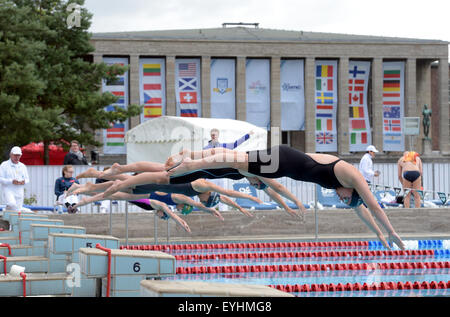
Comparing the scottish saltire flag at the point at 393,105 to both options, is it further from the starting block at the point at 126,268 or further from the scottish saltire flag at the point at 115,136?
the starting block at the point at 126,268

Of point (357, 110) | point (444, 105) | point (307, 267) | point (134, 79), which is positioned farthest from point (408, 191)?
point (444, 105)

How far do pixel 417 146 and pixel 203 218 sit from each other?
34.8m

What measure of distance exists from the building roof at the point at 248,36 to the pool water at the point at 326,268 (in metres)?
32.3

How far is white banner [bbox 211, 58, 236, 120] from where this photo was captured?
139 ft

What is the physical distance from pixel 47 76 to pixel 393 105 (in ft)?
82.2

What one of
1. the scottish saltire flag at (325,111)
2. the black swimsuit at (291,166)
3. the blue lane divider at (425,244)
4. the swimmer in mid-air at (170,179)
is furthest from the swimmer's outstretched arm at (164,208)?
the scottish saltire flag at (325,111)

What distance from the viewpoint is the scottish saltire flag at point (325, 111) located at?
143 ft

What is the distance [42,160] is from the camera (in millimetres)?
33562

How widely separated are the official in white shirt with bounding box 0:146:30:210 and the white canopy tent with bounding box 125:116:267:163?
21.5ft

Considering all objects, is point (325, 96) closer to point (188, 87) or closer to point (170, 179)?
point (188, 87)

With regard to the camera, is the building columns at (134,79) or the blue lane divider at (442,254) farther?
the building columns at (134,79)

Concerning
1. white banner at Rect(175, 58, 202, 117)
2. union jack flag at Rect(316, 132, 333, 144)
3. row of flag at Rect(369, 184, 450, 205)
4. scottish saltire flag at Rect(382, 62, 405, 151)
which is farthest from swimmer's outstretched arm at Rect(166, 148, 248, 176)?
scottish saltire flag at Rect(382, 62, 405, 151)

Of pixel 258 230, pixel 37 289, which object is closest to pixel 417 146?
pixel 258 230

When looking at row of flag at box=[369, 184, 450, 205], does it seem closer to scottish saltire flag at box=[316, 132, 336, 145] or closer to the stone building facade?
the stone building facade
